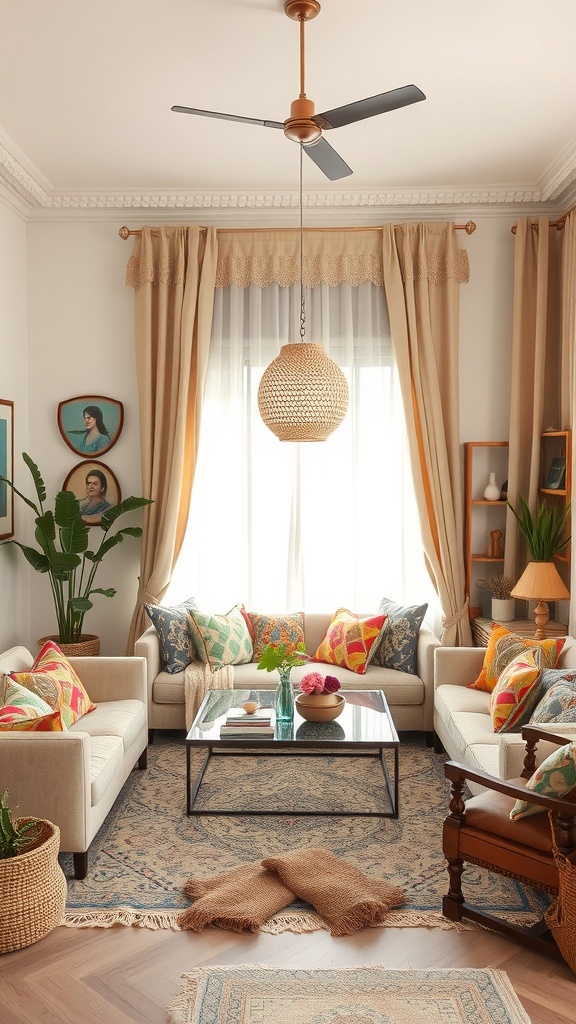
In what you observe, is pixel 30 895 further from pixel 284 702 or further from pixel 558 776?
pixel 558 776

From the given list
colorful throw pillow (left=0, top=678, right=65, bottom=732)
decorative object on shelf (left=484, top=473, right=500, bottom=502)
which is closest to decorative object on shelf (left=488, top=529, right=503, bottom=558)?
decorative object on shelf (left=484, top=473, right=500, bottom=502)

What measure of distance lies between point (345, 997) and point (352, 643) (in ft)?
8.31

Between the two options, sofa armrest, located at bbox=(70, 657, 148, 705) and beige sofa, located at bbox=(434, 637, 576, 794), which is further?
sofa armrest, located at bbox=(70, 657, 148, 705)

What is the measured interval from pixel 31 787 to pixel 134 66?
3040mm

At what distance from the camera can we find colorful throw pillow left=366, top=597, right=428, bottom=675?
4.89m

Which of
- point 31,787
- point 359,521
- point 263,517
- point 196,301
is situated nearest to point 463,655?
point 359,521

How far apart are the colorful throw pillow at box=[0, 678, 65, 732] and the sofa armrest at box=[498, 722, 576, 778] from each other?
1738 millimetres

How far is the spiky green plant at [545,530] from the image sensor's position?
496 cm

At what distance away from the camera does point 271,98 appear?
12.9 ft

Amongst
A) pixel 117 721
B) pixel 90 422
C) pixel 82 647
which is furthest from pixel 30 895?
pixel 90 422

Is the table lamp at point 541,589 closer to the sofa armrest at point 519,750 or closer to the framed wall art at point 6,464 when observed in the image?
the sofa armrest at point 519,750

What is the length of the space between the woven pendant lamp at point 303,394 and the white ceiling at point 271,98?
1.24m

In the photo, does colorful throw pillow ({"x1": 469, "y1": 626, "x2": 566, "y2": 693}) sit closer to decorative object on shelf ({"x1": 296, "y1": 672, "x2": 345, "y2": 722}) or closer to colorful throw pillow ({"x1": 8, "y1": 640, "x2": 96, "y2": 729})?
decorative object on shelf ({"x1": 296, "y1": 672, "x2": 345, "y2": 722})

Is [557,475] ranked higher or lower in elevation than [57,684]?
higher
